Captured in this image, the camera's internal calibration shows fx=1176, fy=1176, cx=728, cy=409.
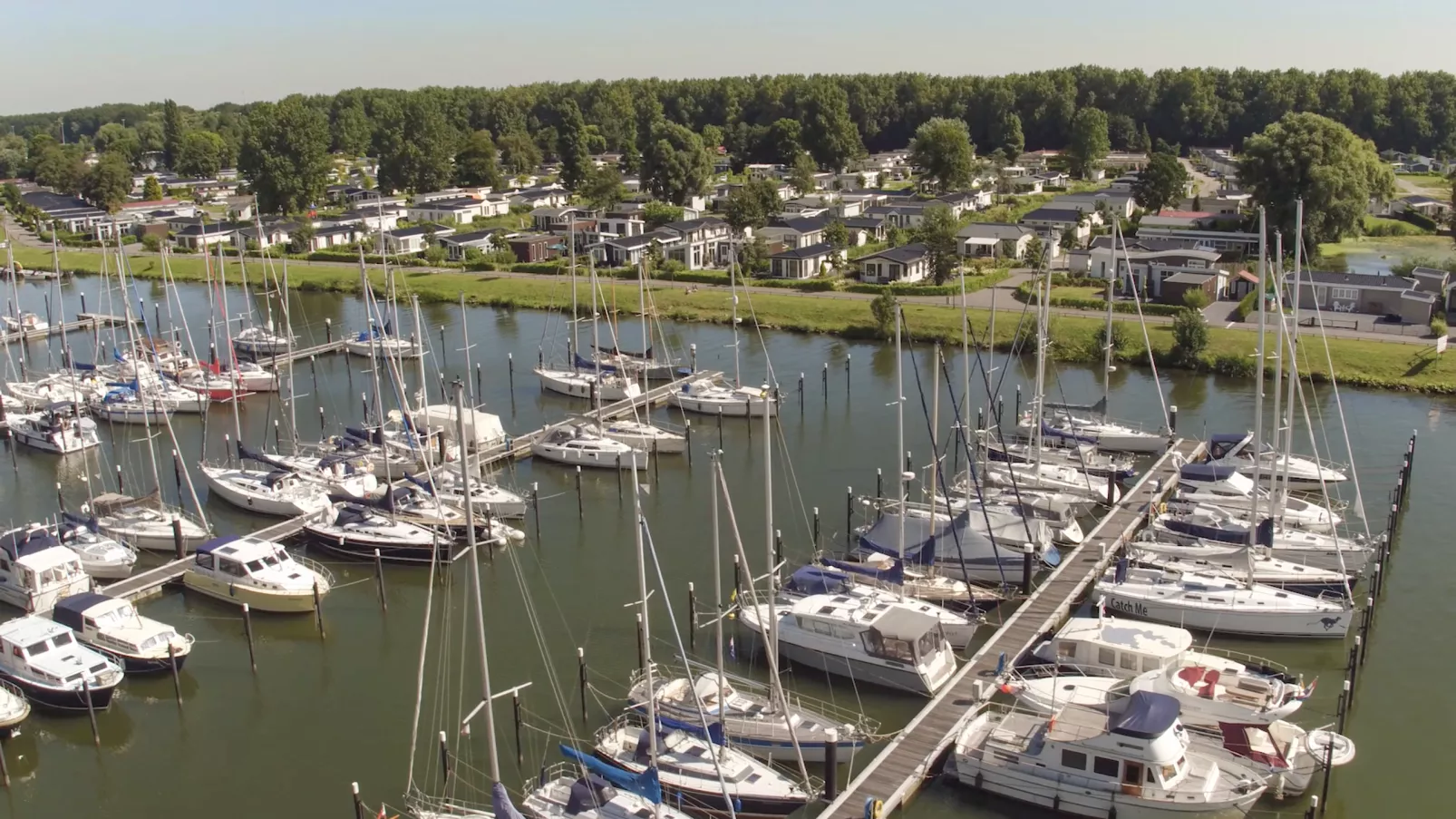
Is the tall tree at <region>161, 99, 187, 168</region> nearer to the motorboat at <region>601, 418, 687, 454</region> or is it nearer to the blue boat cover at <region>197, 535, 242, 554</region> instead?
the motorboat at <region>601, 418, 687, 454</region>

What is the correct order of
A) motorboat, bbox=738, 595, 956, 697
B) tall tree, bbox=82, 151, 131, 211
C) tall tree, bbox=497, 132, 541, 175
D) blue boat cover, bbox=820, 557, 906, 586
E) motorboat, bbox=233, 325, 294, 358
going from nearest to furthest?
motorboat, bbox=738, 595, 956, 697
blue boat cover, bbox=820, 557, 906, 586
motorboat, bbox=233, 325, 294, 358
tall tree, bbox=82, 151, 131, 211
tall tree, bbox=497, 132, 541, 175

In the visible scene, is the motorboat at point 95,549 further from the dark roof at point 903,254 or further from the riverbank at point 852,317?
the dark roof at point 903,254

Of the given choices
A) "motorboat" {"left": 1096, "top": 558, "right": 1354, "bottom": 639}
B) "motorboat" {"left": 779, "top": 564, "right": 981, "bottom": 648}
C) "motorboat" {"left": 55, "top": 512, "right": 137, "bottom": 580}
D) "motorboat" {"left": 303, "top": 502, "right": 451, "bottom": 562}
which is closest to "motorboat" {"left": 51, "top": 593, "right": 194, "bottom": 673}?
"motorboat" {"left": 55, "top": 512, "right": 137, "bottom": 580}

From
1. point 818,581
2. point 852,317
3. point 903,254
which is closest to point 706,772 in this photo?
point 818,581

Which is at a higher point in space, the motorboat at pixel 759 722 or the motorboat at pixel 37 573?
the motorboat at pixel 37 573

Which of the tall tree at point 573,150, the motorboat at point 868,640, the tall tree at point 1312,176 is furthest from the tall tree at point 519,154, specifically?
the motorboat at point 868,640

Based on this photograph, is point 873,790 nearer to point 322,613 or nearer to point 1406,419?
point 322,613
